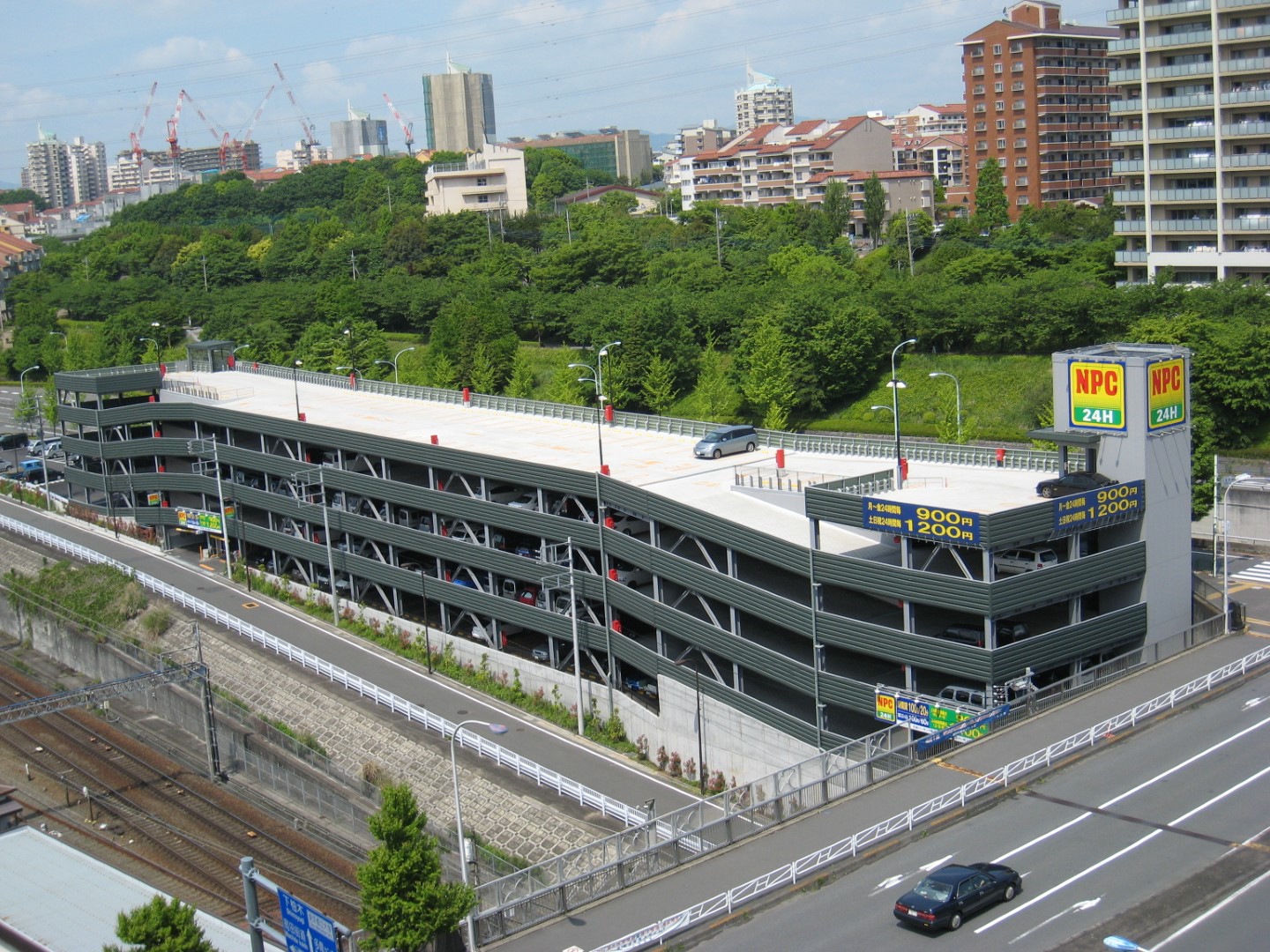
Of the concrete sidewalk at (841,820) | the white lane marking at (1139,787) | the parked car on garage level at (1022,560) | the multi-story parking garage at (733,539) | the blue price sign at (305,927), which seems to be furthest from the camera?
the parked car on garage level at (1022,560)

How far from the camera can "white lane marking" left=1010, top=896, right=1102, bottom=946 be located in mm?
24953

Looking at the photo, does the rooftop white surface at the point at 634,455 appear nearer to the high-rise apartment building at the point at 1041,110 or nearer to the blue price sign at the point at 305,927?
the blue price sign at the point at 305,927

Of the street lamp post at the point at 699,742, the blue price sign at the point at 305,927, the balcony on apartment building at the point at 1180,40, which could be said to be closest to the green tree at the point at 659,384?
the balcony on apartment building at the point at 1180,40

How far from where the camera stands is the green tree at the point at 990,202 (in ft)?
399

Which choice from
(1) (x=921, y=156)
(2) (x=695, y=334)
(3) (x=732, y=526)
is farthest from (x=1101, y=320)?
(1) (x=921, y=156)

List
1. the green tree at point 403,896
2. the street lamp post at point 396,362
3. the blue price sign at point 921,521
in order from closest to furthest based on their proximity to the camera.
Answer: the green tree at point 403,896 → the blue price sign at point 921,521 → the street lamp post at point 396,362

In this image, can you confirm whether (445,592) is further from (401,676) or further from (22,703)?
(22,703)

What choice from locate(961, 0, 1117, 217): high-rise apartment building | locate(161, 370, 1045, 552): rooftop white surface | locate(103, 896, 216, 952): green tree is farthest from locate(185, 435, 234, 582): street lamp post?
locate(961, 0, 1117, 217): high-rise apartment building

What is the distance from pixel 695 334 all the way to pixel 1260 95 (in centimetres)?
3854

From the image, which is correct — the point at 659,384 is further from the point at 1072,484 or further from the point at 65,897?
the point at 65,897

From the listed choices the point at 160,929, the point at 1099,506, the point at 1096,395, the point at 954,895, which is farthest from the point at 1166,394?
the point at 160,929

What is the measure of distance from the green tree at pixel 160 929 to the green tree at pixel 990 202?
106870mm

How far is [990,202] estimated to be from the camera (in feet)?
402

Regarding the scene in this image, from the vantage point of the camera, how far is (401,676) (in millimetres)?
56969
